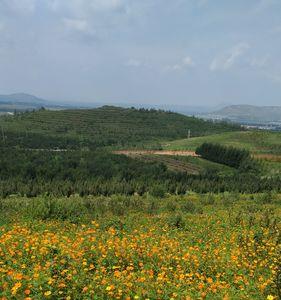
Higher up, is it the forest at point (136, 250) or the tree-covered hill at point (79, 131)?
the forest at point (136, 250)

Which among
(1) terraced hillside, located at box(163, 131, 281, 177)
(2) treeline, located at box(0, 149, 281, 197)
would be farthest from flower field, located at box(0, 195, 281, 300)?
(1) terraced hillside, located at box(163, 131, 281, 177)

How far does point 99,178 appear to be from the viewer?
62.5 meters

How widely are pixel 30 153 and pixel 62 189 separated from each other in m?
43.6

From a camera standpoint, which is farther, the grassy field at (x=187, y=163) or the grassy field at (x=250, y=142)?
the grassy field at (x=250, y=142)

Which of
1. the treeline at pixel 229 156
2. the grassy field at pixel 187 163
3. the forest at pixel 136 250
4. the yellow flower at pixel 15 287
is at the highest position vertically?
the yellow flower at pixel 15 287

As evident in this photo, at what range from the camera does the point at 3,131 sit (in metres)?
150

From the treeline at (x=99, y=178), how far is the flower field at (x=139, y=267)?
2988 cm

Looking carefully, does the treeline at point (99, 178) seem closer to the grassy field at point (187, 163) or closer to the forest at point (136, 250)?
the grassy field at point (187, 163)

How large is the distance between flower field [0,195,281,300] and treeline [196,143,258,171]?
69494 mm

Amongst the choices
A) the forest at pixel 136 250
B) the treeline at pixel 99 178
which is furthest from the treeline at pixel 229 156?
the forest at pixel 136 250

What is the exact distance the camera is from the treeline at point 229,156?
81.1 m

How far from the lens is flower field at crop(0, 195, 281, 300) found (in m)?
6.45

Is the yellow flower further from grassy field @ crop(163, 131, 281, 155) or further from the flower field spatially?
grassy field @ crop(163, 131, 281, 155)

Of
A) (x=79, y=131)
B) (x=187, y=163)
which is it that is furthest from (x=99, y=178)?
(x=79, y=131)
